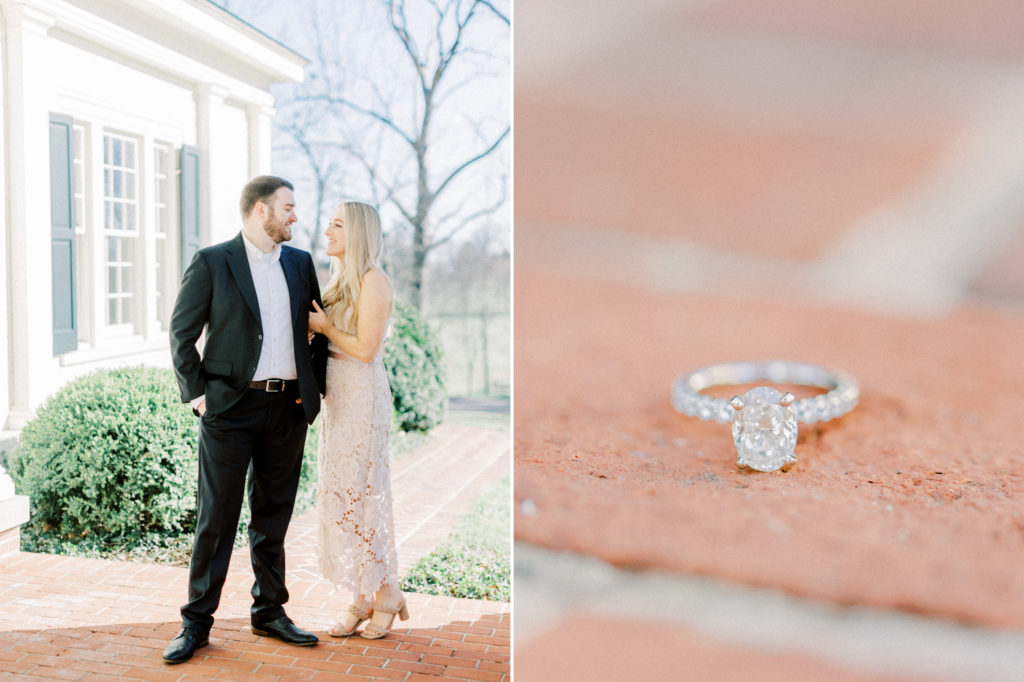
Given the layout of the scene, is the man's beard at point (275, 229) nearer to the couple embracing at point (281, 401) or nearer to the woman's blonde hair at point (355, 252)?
the couple embracing at point (281, 401)

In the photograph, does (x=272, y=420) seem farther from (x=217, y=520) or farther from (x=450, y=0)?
(x=450, y=0)

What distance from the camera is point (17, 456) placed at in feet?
17.0

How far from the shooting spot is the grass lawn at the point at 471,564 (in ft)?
14.8

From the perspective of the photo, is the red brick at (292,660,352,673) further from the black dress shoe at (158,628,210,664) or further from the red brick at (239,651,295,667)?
the black dress shoe at (158,628,210,664)

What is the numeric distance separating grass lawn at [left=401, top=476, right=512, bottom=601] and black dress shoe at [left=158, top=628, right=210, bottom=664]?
1.44 meters

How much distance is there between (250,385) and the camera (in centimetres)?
316

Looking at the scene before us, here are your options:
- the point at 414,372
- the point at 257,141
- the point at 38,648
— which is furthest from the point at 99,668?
the point at 257,141

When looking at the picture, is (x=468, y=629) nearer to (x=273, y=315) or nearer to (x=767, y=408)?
(x=273, y=315)

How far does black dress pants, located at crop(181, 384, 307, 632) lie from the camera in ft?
10.3

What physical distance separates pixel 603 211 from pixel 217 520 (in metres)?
3.10

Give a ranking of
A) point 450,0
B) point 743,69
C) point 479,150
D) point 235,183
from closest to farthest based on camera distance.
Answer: point 743,69, point 235,183, point 450,0, point 479,150

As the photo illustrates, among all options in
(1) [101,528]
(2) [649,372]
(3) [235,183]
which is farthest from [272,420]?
(3) [235,183]

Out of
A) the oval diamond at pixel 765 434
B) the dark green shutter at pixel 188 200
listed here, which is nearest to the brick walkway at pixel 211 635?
the oval diamond at pixel 765 434

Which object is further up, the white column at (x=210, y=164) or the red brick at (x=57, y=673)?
the white column at (x=210, y=164)
